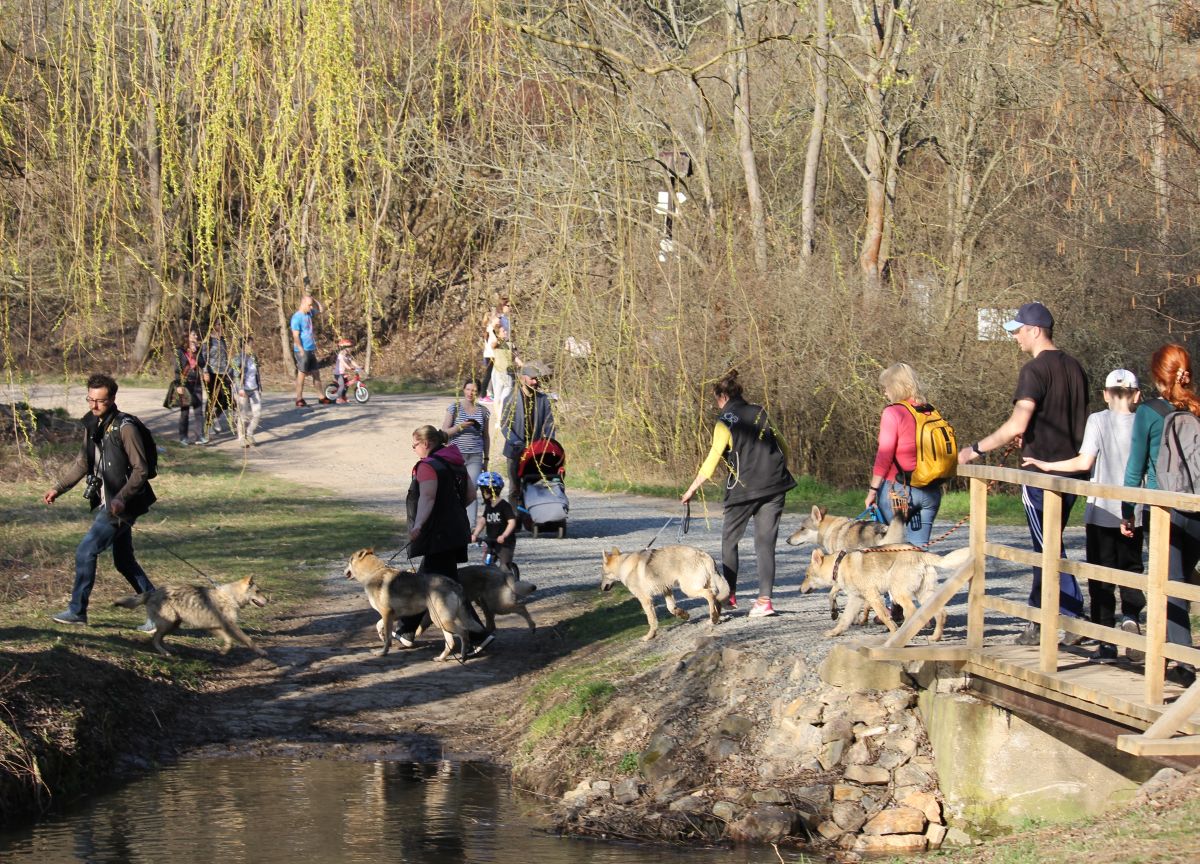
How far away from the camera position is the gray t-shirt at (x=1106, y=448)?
9148 millimetres

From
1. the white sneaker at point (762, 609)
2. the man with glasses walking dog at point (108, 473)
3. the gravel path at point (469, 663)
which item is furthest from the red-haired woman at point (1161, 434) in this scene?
the man with glasses walking dog at point (108, 473)

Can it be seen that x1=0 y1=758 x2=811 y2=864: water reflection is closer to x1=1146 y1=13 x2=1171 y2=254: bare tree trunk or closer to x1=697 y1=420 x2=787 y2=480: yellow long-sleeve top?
x1=697 y1=420 x2=787 y2=480: yellow long-sleeve top

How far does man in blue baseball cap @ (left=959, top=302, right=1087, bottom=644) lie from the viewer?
912 centimetres

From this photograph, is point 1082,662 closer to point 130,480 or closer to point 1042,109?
point 130,480

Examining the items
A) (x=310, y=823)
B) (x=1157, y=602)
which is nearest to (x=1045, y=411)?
(x=1157, y=602)

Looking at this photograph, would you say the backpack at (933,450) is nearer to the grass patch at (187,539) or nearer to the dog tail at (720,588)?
the dog tail at (720,588)

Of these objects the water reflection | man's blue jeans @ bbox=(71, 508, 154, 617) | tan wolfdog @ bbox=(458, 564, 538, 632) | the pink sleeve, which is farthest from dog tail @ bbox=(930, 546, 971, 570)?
man's blue jeans @ bbox=(71, 508, 154, 617)

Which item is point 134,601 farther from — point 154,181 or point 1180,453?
point 1180,453

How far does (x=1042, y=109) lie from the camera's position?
20062 millimetres

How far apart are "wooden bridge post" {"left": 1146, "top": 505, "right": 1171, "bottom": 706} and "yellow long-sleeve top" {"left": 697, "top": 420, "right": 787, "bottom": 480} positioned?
9.24ft

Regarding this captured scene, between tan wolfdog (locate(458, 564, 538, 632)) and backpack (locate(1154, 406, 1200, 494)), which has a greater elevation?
backpack (locate(1154, 406, 1200, 494))

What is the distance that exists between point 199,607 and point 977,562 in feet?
22.3

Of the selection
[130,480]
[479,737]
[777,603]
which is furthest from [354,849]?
[777,603]

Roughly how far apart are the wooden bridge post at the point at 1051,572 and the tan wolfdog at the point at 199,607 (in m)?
7.16
